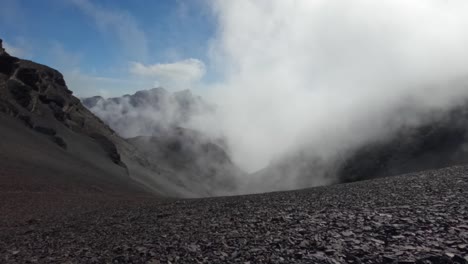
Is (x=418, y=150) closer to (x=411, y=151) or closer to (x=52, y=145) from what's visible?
(x=411, y=151)

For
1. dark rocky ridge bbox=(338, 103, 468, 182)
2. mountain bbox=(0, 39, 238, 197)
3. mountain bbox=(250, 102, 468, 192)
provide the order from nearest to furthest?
mountain bbox=(0, 39, 238, 197) < dark rocky ridge bbox=(338, 103, 468, 182) < mountain bbox=(250, 102, 468, 192)

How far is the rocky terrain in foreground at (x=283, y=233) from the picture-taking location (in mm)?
11617

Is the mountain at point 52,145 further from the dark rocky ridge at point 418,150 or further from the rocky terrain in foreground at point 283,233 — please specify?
the dark rocky ridge at point 418,150

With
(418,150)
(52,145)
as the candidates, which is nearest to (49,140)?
(52,145)

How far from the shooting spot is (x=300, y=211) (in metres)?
19.0

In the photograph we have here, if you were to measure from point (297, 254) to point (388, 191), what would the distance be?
523 inches

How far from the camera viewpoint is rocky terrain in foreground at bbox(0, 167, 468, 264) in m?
11.6

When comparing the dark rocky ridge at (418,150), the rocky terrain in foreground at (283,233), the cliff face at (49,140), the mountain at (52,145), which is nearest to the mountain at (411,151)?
the dark rocky ridge at (418,150)

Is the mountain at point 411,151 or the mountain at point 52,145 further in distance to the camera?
the mountain at point 411,151

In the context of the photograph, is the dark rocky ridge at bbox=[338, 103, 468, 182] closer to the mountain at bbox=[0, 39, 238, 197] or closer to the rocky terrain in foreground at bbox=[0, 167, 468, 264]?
the mountain at bbox=[0, 39, 238, 197]

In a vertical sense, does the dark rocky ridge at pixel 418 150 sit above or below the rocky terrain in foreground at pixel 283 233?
above

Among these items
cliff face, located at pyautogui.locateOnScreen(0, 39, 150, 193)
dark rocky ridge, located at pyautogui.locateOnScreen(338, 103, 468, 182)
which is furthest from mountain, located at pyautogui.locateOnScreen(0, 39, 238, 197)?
dark rocky ridge, located at pyautogui.locateOnScreen(338, 103, 468, 182)

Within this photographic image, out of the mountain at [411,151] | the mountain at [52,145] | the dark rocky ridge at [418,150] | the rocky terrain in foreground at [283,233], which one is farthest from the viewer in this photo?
the mountain at [411,151]

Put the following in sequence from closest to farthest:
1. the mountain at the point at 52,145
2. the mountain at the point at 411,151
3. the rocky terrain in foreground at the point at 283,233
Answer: the rocky terrain in foreground at the point at 283,233
the mountain at the point at 52,145
the mountain at the point at 411,151
